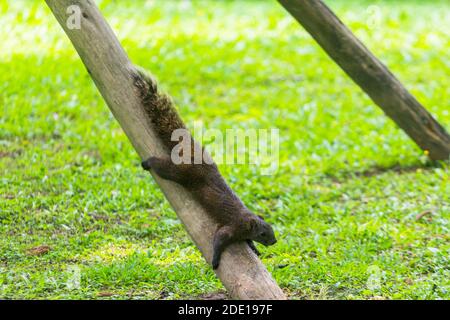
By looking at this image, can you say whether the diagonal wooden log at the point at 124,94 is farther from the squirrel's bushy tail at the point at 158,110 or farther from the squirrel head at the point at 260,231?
the squirrel head at the point at 260,231

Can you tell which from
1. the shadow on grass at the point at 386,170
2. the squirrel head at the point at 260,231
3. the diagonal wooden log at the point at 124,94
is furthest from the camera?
the shadow on grass at the point at 386,170

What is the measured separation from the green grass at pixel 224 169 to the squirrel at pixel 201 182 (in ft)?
1.50

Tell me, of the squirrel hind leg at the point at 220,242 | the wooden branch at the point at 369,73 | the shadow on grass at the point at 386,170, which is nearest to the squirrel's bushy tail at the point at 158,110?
the squirrel hind leg at the point at 220,242

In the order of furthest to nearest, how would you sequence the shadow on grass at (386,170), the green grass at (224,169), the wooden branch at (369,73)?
the shadow on grass at (386,170), the wooden branch at (369,73), the green grass at (224,169)

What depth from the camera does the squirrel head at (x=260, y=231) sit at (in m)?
4.55

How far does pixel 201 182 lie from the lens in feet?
15.0

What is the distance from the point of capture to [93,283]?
4.57 meters

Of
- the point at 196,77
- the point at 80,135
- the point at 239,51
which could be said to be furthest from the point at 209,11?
the point at 80,135

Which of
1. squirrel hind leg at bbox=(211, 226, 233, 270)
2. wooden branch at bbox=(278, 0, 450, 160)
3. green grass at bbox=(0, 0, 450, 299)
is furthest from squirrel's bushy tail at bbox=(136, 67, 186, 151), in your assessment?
wooden branch at bbox=(278, 0, 450, 160)

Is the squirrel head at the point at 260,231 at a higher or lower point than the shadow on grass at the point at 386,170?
lower

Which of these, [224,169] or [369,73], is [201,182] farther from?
[369,73]

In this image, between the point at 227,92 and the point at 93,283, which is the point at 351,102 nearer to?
the point at 227,92

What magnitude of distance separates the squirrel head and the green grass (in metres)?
0.27

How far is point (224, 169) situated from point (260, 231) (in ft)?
7.02
